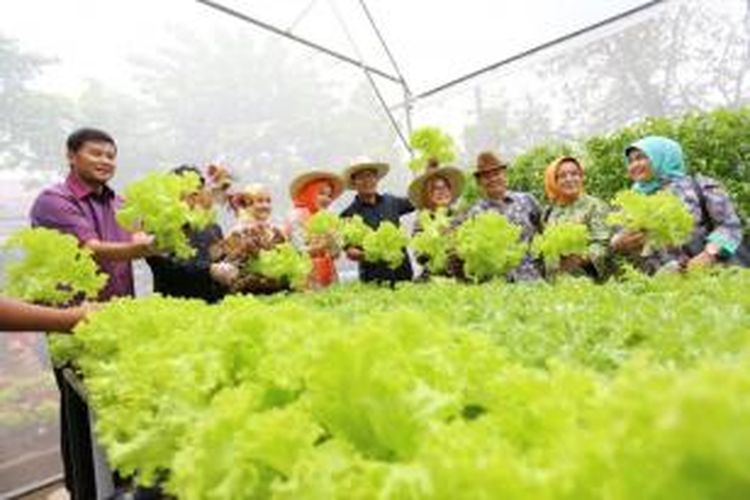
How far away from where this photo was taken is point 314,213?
6.55m

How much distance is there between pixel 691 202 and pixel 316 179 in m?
3.27

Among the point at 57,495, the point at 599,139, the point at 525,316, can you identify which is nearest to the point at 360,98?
the point at 599,139

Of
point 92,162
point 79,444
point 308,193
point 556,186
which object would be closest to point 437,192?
point 556,186

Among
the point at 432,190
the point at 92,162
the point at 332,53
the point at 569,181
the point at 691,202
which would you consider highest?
the point at 332,53

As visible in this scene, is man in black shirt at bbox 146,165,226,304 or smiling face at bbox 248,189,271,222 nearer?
man in black shirt at bbox 146,165,226,304

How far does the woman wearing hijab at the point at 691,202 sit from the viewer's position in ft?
16.0

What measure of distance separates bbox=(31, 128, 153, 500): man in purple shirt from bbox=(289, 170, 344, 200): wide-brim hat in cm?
197

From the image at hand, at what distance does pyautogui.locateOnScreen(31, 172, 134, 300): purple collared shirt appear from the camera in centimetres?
487

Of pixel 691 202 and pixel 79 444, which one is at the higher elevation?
pixel 691 202

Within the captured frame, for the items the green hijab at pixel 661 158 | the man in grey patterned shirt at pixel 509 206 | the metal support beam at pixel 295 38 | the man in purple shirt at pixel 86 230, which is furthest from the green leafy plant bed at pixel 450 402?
the metal support beam at pixel 295 38

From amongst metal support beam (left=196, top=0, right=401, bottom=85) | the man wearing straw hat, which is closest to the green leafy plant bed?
the man wearing straw hat

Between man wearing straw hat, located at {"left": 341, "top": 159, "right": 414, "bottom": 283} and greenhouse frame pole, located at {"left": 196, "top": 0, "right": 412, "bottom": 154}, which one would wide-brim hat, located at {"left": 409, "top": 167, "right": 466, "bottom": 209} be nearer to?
man wearing straw hat, located at {"left": 341, "top": 159, "right": 414, "bottom": 283}

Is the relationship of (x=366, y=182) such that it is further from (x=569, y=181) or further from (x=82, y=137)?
(x=82, y=137)

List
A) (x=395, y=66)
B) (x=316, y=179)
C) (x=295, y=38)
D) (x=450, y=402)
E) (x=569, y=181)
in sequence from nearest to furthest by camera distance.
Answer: (x=450, y=402), (x=569, y=181), (x=316, y=179), (x=295, y=38), (x=395, y=66)
